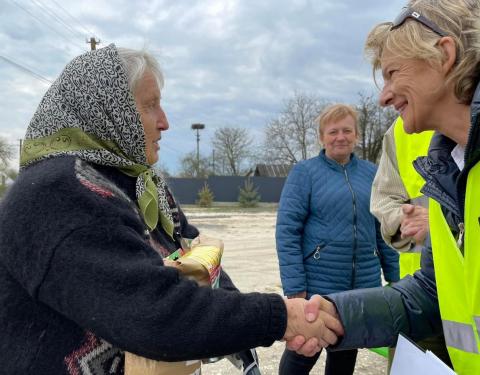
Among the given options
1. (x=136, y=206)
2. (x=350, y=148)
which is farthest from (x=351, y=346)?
(x=350, y=148)

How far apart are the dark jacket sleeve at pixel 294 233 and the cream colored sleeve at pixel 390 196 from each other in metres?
0.56

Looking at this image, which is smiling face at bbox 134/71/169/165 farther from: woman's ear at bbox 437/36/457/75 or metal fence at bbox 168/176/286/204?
metal fence at bbox 168/176/286/204

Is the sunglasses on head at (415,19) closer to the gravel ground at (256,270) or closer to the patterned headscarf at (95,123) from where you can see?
the patterned headscarf at (95,123)

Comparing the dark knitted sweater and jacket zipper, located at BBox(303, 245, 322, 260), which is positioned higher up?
the dark knitted sweater

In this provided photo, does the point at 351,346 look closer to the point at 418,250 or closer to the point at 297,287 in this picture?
the point at 418,250

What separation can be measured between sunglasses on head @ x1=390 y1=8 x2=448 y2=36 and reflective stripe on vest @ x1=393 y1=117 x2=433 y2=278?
107 centimetres

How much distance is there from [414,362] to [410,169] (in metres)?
1.61

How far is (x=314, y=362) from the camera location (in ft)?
11.2

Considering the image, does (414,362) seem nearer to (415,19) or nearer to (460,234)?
(460,234)

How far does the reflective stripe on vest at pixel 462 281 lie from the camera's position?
4.86ft

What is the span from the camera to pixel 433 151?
189 centimetres

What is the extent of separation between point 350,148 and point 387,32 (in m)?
1.73

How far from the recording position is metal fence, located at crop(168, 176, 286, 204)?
39.1 m

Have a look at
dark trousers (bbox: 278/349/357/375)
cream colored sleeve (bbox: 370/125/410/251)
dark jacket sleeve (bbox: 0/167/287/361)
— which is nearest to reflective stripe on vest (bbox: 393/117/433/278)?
cream colored sleeve (bbox: 370/125/410/251)
